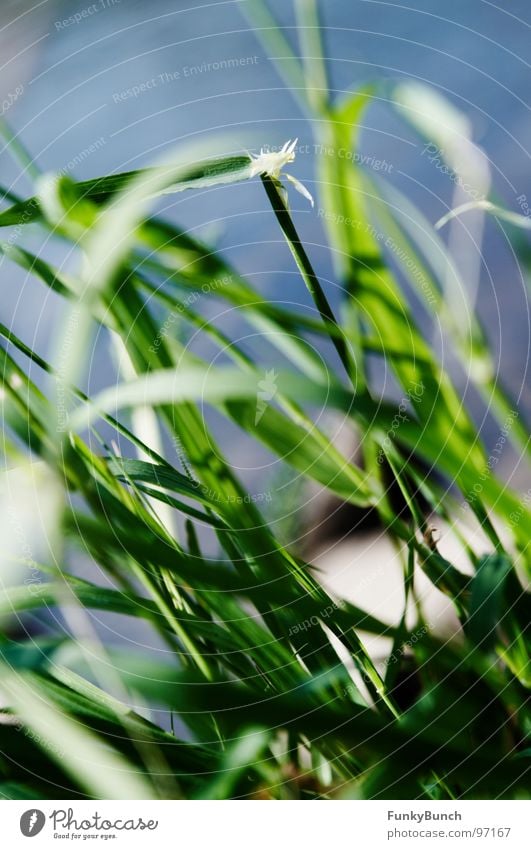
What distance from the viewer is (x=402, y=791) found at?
31cm

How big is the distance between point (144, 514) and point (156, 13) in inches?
11.2

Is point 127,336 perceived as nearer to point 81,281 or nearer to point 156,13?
point 81,281

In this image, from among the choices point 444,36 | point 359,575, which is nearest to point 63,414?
point 359,575

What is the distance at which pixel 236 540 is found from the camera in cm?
33

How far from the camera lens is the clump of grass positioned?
0.98ft
